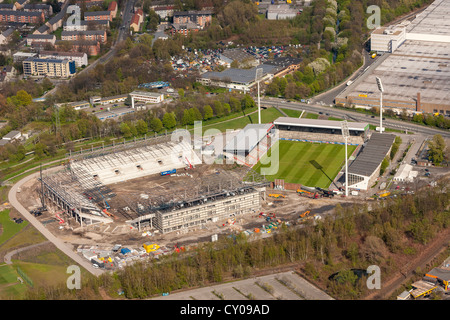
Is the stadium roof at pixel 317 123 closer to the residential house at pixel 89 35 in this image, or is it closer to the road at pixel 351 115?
the road at pixel 351 115

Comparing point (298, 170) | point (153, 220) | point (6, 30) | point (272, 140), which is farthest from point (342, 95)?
point (6, 30)

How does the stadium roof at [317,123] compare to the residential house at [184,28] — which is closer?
the stadium roof at [317,123]

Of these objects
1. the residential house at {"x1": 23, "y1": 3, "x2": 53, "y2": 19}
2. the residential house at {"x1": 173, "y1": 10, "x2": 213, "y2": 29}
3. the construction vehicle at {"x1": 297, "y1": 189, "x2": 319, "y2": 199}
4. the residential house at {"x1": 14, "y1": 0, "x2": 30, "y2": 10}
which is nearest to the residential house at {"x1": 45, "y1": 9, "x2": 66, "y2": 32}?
Result: the residential house at {"x1": 23, "y1": 3, "x2": 53, "y2": 19}

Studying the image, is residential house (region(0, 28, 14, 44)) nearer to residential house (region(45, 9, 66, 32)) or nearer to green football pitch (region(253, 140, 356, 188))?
residential house (region(45, 9, 66, 32))

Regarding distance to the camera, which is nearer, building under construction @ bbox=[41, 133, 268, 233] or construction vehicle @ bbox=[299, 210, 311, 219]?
building under construction @ bbox=[41, 133, 268, 233]

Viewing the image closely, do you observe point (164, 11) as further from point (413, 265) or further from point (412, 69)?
point (413, 265)

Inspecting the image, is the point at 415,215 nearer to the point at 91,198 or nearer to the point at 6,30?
the point at 91,198

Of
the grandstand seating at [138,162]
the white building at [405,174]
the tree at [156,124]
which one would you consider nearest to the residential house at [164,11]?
the tree at [156,124]
